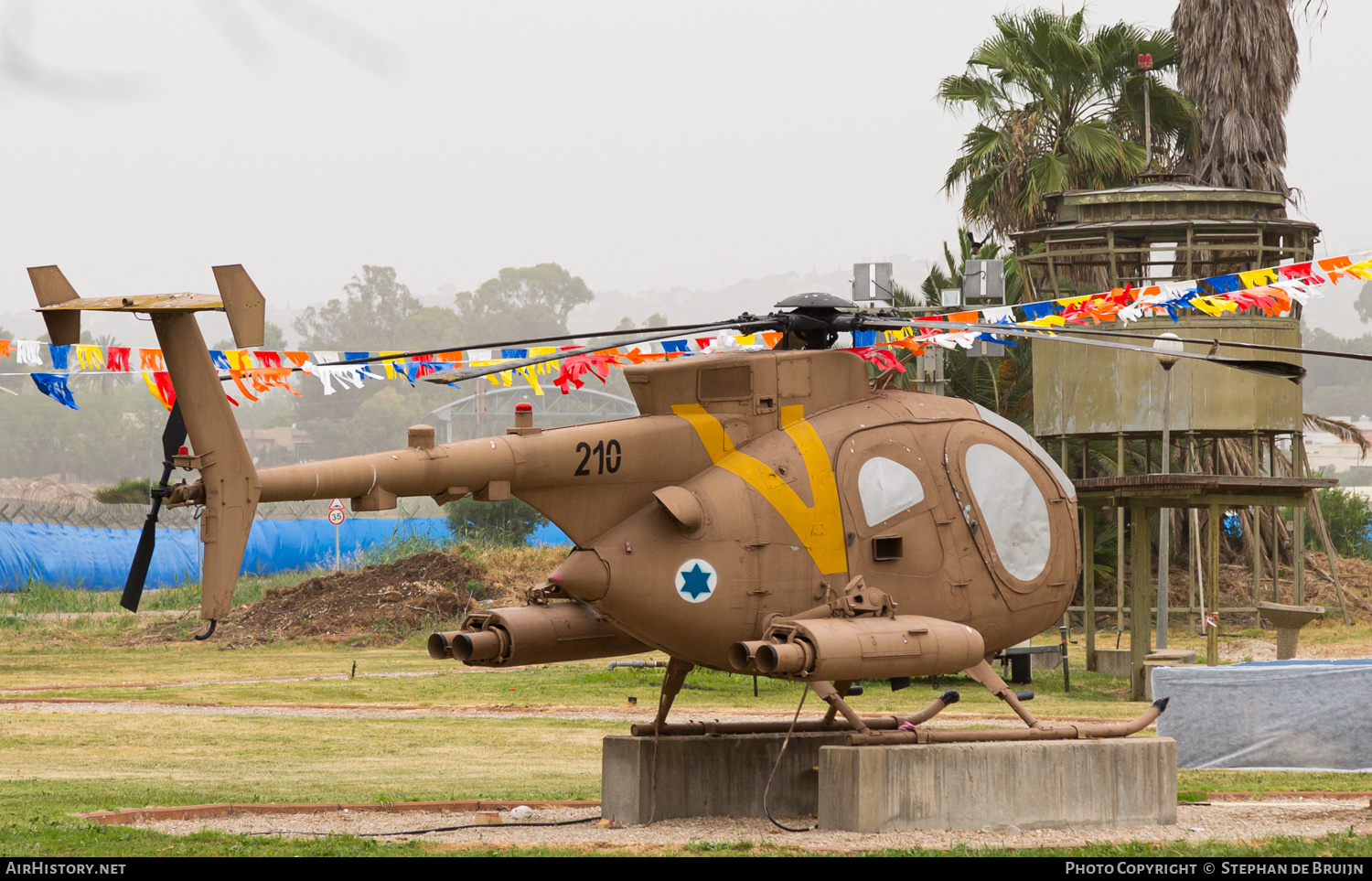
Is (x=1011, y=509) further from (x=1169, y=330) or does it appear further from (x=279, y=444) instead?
(x=279, y=444)

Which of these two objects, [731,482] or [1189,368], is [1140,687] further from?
[731,482]

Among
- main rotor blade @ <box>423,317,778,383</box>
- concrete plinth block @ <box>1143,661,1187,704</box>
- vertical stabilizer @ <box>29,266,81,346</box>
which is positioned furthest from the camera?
concrete plinth block @ <box>1143,661,1187,704</box>

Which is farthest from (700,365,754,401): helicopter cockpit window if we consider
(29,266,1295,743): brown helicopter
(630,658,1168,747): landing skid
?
(630,658,1168,747): landing skid

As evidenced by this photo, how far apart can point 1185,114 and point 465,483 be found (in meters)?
34.0

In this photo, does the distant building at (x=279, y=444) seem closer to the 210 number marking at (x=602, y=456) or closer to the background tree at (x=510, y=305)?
the background tree at (x=510, y=305)

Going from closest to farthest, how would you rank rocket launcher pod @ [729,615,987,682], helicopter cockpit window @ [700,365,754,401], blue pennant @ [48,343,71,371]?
rocket launcher pod @ [729,615,987,682] < helicopter cockpit window @ [700,365,754,401] < blue pennant @ [48,343,71,371]

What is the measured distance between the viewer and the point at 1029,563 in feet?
44.7

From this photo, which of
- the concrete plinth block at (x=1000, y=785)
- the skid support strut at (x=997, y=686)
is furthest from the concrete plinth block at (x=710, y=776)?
the skid support strut at (x=997, y=686)

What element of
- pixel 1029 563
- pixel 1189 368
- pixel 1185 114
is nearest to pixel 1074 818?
pixel 1029 563

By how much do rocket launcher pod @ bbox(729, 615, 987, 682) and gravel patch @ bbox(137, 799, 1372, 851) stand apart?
4.42ft

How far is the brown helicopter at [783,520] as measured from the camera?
12.2 m

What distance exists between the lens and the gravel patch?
40.2 feet

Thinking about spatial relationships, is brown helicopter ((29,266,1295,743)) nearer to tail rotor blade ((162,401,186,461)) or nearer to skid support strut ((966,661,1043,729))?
skid support strut ((966,661,1043,729))

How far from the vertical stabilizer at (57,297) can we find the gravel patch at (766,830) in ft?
14.2
